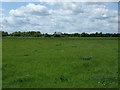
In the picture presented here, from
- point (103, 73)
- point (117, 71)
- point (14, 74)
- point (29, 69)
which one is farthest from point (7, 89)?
point (117, 71)

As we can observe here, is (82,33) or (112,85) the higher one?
(82,33)

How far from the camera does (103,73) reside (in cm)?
635

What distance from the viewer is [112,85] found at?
5168 mm

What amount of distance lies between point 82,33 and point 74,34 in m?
0.38

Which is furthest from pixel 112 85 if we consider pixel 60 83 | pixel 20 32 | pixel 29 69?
pixel 20 32

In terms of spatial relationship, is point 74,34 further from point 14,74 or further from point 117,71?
point 14,74

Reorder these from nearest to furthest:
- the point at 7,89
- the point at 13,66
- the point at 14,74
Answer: the point at 7,89 → the point at 14,74 → the point at 13,66

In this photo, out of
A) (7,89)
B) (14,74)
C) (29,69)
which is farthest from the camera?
(29,69)

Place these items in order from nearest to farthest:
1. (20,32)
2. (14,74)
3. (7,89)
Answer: (7,89) → (14,74) → (20,32)

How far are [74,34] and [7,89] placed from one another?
3.95m

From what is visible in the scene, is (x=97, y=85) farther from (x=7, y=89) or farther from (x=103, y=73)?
(x=7, y=89)

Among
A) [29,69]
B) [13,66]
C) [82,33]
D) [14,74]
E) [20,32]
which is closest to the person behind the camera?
[14,74]

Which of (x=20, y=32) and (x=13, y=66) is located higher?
(x=20, y=32)

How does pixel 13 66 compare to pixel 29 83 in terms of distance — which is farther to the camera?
pixel 13 66
